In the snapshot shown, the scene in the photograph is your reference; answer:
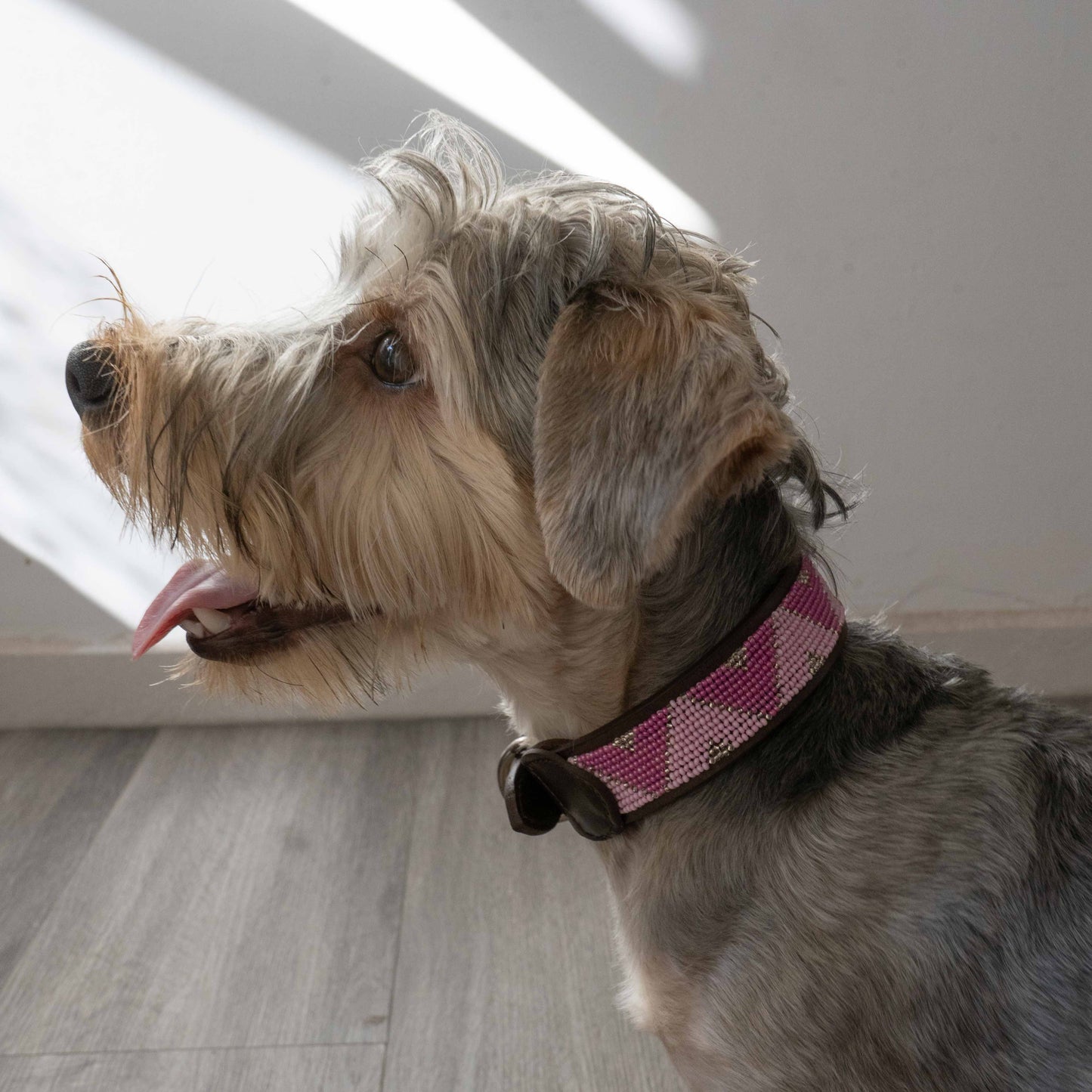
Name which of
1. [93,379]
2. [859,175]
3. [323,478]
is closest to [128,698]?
[93,379]

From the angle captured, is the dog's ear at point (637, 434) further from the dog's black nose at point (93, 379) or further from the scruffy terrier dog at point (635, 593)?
the dog's black nose at point (93, 379)

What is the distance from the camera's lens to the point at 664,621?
1.22m

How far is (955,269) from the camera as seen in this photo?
101 inches

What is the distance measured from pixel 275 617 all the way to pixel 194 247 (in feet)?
4.94

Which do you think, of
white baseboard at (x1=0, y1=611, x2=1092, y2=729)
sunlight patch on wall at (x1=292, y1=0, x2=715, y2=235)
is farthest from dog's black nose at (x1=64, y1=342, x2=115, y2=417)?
white baseboard at (x1=0, y1=611, x2=1092, y2=729)

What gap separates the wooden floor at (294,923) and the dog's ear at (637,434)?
119 cm

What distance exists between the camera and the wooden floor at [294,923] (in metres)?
1.86

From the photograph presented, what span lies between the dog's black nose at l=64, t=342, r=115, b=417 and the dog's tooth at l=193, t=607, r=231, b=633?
0.96 ft

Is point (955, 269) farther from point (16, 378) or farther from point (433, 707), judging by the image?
point (16, 378)

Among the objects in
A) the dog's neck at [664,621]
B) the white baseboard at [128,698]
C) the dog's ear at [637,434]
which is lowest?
the white baseboard at [128,698]

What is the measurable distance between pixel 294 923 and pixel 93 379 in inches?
52.8

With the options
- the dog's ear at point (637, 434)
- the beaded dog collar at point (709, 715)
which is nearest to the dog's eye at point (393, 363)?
the dog's ear at point (637, 434)

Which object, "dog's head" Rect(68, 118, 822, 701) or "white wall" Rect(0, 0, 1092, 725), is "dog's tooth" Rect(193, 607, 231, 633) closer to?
"dog's head" Rect(68, 118, 822, 701)

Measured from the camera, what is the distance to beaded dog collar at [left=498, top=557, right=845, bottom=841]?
1144 millimetres
